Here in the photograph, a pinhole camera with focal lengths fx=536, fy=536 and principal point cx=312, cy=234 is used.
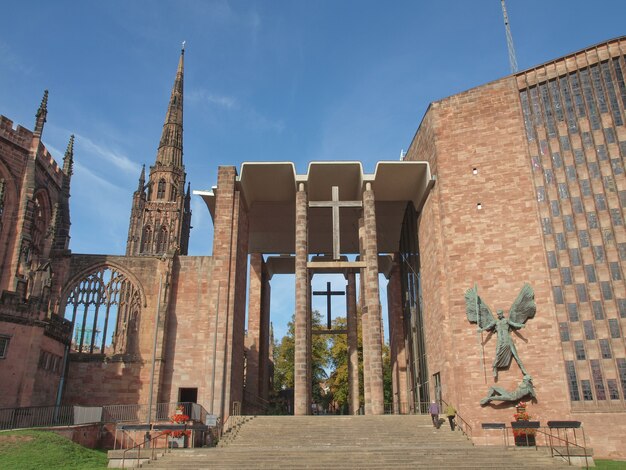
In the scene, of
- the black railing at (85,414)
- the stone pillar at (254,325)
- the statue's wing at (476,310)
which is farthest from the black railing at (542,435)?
the stone pillar at (254,325)

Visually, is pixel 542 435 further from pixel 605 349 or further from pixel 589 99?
pixel 589 99

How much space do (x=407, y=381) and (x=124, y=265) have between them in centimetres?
1768

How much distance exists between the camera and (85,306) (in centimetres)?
2634

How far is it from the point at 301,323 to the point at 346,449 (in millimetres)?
8465

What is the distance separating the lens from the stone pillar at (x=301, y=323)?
23828 millimetres

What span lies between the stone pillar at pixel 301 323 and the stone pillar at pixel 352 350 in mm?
4941

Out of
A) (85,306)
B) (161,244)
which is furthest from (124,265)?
(161,244)

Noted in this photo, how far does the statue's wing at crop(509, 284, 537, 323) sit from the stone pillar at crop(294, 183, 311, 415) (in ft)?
30.0

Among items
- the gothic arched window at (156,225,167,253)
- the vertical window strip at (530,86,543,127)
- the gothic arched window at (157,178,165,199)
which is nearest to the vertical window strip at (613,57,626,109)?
the vertical window strip at (530,86,543,127)

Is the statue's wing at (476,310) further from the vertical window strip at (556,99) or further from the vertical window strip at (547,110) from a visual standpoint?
the vertical window strip at (556,99)

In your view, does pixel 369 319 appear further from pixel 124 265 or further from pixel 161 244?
pixel 161 244

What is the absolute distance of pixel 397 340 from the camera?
34.1m

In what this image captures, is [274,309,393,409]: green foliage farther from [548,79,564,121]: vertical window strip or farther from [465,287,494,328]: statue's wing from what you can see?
[548,79,564,121]: vertical window strip

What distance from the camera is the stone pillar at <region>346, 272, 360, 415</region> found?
2973 cm
